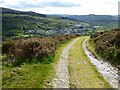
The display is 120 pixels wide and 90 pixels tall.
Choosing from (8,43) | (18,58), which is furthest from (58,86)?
(8,43)

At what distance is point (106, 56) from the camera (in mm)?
27828

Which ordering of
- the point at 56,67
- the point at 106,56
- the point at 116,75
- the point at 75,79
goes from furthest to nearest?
1. the point at 106,56
2. the point at 56,67
3. the point at 116,75
4. the point at 75,79

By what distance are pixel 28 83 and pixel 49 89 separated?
1.95 m

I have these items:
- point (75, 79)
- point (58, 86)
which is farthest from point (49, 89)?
point (75, 79)

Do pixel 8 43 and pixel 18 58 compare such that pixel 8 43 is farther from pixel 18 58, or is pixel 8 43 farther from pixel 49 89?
pixel 49 89

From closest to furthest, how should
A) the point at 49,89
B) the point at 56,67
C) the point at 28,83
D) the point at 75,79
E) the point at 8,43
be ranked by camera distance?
the point at 49,89 → the point at 28,83 → the point at 75,79 → the point at 56,67 → the point at 8,43

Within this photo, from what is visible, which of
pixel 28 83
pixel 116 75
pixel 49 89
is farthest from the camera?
pixel 116 75

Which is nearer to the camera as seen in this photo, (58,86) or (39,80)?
(58,86)

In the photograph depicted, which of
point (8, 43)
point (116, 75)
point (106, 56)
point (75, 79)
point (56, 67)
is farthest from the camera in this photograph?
point (8, 43)

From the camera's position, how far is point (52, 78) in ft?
58.6

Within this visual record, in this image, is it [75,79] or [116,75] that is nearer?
[75,79]

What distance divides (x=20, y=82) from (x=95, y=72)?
7.04 m

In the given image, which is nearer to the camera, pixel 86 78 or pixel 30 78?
pixel 30 78

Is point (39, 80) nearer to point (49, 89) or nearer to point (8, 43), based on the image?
point (49, 89)
